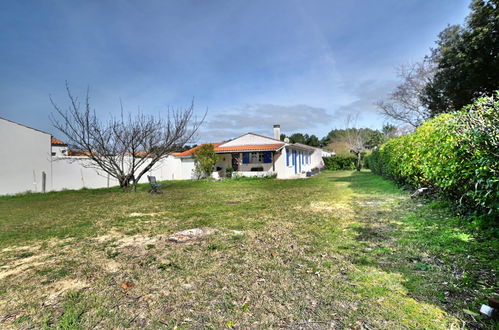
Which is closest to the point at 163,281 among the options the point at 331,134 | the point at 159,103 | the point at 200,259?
the point at 200,259

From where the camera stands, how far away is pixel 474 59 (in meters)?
12.3

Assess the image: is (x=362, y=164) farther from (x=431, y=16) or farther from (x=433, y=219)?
(x=433, y=219)

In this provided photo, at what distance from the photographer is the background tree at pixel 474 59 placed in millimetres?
11609

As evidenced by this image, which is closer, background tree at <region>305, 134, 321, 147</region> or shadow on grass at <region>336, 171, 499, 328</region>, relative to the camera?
shadow on grass at <region>336, 171, 499, 328</region>

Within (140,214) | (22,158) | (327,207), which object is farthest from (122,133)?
(327,207)

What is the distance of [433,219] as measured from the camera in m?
4.81

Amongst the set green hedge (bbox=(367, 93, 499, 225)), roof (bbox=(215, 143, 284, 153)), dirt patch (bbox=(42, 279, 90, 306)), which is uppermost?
roof (bbox=(215, 143, 284, 153))

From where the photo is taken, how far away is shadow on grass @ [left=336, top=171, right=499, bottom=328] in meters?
2.17

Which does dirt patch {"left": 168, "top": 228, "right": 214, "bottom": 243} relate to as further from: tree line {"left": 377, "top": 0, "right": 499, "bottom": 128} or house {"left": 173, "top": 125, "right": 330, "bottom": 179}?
house {"left": 173, "top": 125, "right": 330, "bottom": 179}

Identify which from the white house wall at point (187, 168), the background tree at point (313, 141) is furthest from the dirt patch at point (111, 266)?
the background tree at point (313, 141)

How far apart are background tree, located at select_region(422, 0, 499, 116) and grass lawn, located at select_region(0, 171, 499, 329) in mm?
12145

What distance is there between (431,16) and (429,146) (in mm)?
10737

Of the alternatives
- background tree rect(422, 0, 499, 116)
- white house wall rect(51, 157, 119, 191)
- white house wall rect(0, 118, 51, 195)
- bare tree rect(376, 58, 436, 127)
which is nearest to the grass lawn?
white house wall rect(0, 118, 51, 195)

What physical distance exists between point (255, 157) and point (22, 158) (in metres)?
16.3
